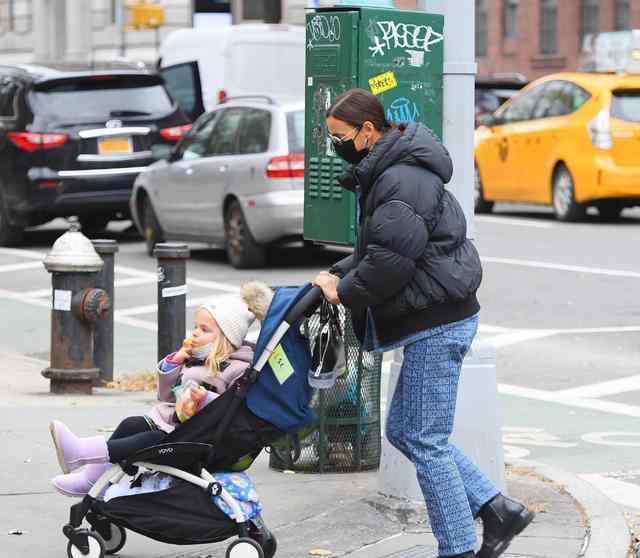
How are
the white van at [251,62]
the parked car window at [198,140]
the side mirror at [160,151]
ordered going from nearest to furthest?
the parked car window at [198,140]
the side mirror at [160,151]
the white van at [251,62]

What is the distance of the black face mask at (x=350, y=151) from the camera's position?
5973 mm

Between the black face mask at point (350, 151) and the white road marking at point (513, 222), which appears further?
the white road marking at point (513, 222)

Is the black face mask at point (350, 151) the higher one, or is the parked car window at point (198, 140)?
the black face mask at point (350, 151)

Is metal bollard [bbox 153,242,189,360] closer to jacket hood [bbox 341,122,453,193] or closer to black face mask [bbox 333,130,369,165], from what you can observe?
black face mask [bbox 333,130,369,165]

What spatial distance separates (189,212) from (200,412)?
1165cm

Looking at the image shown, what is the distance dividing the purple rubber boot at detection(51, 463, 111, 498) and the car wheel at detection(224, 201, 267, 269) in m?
10.3

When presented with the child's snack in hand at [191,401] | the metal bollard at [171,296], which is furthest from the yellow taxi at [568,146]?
the child's snack in hand at [191,401]

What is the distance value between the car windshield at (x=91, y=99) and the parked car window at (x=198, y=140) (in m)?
1.47

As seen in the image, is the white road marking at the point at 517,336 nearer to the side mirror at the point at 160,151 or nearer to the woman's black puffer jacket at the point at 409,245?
the woman's black puffer jacket at the point at 409,245

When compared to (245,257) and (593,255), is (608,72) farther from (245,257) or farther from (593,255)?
(245,257)

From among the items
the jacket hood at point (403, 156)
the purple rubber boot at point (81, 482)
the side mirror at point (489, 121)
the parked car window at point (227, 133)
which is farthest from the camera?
the side mirror at point (489, 121)

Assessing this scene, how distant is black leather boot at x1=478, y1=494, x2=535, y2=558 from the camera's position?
6.18 metres

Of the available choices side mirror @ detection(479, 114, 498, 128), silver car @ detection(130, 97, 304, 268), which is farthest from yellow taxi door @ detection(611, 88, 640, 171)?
silver car @ detection(130, 97, 304, 268)

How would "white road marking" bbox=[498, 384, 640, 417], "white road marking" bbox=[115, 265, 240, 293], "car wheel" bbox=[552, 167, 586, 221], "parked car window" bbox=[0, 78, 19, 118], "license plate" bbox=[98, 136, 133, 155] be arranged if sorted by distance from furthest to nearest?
"car wheel" bbox=[552, 167, 586, 221] < "parked car window" bbox=[0, 78, 19, 118] < "license plate" bbox=[98, 136, 133, 155] < "white road marking" bbox=[115, 265, 240, 293] < "white road marking" bbox=[498, 384, 640, 417]
